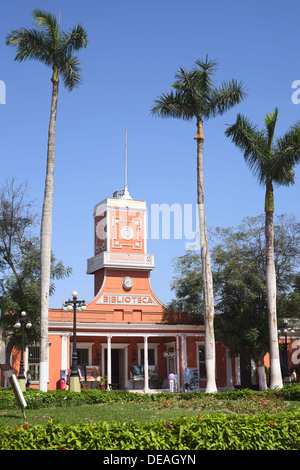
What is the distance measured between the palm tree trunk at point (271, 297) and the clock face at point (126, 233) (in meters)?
14.2

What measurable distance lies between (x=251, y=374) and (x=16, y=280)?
15320mm

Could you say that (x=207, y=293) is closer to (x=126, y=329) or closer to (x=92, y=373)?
(x=126, y=329)

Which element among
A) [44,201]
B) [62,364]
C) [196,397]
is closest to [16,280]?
[62,364]

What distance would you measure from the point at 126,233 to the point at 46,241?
15963mm

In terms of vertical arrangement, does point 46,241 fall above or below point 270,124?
below

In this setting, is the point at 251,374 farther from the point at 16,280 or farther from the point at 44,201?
the point at 44,201

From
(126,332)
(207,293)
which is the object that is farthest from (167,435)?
(126,332)

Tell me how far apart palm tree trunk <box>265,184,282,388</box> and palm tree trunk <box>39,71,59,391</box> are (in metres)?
8.60

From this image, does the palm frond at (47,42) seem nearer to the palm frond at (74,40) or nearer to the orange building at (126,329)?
the palm frond at (74,40)

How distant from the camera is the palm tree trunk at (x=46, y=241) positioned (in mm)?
19547

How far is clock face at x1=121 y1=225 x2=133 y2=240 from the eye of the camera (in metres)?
36.2

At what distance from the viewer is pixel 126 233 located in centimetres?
3628
